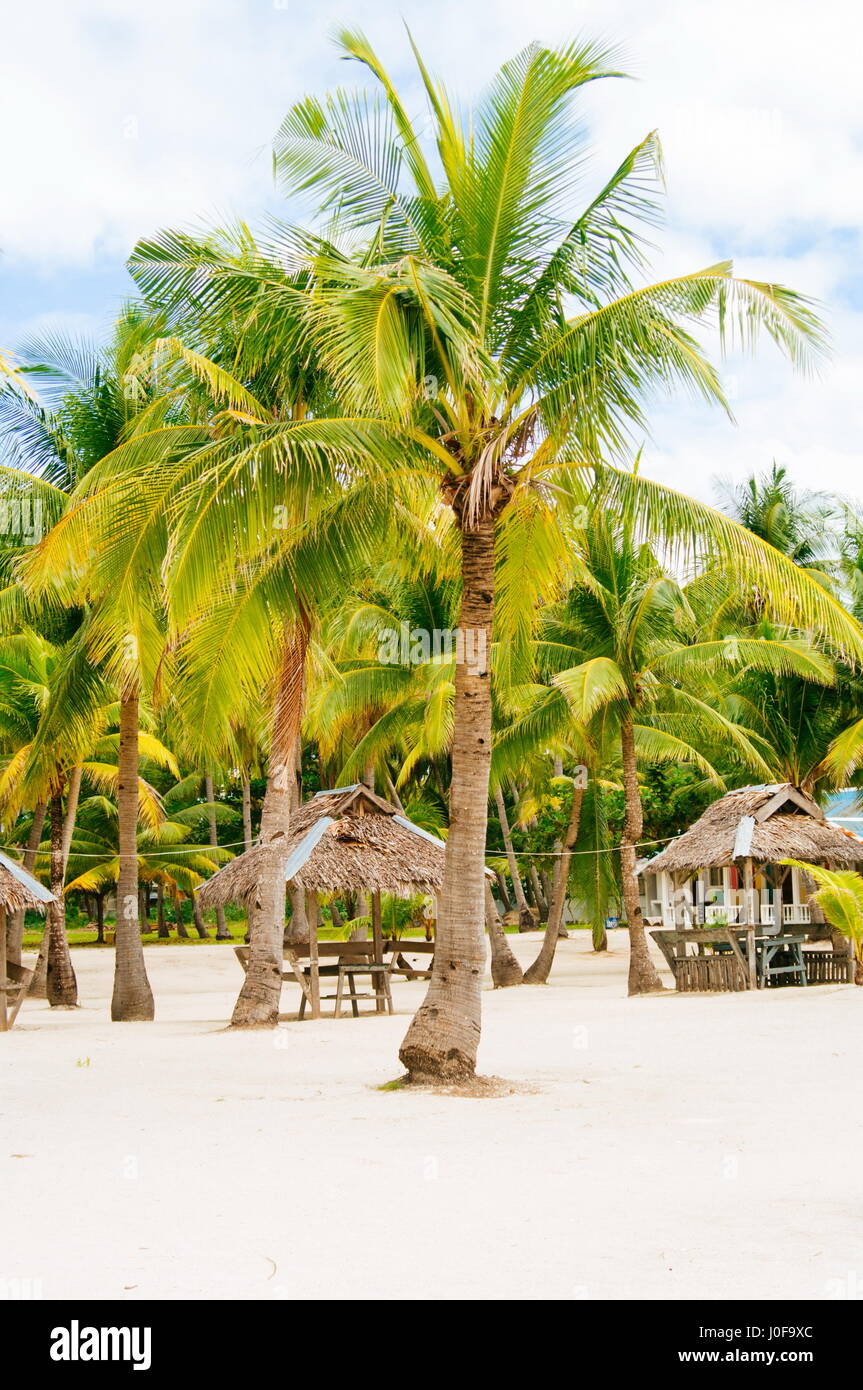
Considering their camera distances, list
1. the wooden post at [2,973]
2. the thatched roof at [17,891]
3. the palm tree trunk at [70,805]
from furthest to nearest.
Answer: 1. the palm tree trunk at [70,805]
2. the thatched roof at [17,891]
3. the wooden post at [2,973]

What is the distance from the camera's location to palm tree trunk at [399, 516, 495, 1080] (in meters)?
9.69

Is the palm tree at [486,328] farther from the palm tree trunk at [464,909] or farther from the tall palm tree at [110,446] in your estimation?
the tall palm tree at [110,446]

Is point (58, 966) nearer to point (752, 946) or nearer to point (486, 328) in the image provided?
point (752, 946)

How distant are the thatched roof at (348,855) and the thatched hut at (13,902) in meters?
2.39

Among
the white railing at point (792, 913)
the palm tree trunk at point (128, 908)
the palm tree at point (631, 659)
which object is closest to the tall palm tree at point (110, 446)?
the palm tree trunk at point (128, 908)

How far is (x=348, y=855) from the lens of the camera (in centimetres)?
1720

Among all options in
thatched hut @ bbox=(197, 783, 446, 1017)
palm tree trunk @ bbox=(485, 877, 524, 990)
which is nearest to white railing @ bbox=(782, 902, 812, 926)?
palm tree trunk @ bbox=(485, 877, 524, 990)

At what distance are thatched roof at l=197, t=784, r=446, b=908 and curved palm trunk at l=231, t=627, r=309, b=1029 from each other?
34 cm

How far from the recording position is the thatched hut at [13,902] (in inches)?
649

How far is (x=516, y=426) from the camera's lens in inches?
388

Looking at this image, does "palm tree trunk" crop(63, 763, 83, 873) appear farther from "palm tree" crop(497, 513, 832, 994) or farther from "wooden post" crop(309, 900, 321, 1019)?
"palm tree" crop(497, 513, 832, 994)

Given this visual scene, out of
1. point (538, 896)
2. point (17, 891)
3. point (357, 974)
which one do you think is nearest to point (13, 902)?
point (17, 891)

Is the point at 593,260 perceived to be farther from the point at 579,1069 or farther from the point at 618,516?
the point at 579,1069

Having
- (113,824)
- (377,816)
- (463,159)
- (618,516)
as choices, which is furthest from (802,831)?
(113,824)
